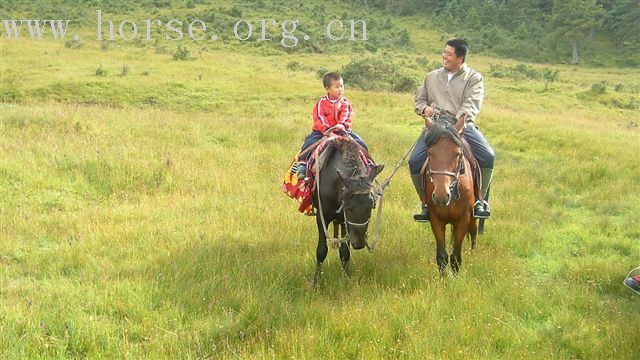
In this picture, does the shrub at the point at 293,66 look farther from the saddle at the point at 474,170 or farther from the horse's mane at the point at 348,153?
the horse's mane at the point at 348,153

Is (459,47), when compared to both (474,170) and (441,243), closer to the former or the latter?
(474,170)

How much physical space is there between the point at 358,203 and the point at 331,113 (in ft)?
6.31

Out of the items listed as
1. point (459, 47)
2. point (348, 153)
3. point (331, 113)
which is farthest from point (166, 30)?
point (348, 153)

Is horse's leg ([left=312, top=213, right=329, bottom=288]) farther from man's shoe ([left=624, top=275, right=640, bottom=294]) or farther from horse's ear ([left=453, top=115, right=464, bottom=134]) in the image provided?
man's shoe ([left=624, top=275, right=640, bottom=294])

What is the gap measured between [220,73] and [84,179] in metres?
17.3

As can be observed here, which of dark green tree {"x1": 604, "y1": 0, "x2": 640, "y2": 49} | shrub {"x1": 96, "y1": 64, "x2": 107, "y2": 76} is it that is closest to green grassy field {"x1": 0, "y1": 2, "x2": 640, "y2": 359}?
shrub {"x1": 96, "y1": 64, "x2": 107, "y2": 76}

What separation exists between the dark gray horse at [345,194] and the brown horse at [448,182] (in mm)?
618

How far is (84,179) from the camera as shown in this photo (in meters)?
9.81

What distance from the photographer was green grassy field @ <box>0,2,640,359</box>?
15.8 feet

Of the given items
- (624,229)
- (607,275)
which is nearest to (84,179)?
(607,275)

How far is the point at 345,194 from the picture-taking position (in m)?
5.52

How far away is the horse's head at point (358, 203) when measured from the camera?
213 inches

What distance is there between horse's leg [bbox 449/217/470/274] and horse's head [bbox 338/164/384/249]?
1.42 meters

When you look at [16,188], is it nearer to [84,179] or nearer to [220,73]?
[84,179]
